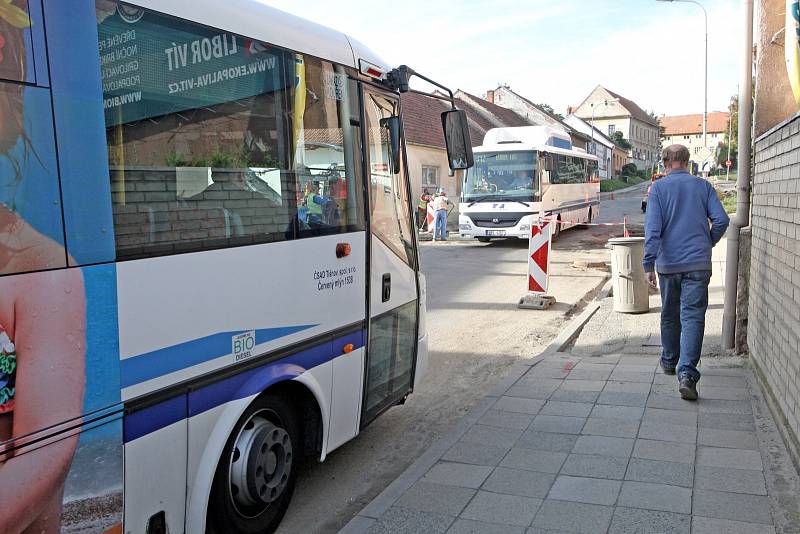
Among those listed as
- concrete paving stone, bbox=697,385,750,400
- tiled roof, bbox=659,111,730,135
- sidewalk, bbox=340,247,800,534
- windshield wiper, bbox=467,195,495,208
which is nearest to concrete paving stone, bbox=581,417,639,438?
sidewalk, bbox=340,247,800,534

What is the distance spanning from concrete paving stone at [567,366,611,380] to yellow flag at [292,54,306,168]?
3.61 metres

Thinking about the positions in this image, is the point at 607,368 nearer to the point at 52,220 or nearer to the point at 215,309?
the point at 215,309

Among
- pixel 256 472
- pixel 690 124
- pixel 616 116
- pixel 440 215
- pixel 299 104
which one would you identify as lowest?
pixel 256 472

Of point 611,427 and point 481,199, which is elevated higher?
point 481,199

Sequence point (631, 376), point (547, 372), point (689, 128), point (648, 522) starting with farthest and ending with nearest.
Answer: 1. point (689, 128)
2. point (547, 372)
3. point (631, 376)
4. point (648, 522)

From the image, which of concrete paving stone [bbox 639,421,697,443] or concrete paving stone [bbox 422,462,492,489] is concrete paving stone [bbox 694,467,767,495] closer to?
concrete paving stone [bbox 639,421,697,443]

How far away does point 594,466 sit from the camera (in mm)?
4156

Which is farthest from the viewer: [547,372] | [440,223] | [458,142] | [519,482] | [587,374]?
[440,223]

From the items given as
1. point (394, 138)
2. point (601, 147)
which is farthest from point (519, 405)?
point (601, 147)

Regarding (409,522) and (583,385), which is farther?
(583,385)

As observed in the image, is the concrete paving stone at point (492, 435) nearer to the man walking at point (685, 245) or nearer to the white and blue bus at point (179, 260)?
the white and blue bus at point (179, 260)

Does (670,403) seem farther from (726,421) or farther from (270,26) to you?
(270,26)

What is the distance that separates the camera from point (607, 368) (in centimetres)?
645

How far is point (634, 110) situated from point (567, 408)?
117 metres
